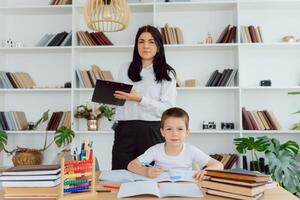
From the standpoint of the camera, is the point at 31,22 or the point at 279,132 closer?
the point at 279,132

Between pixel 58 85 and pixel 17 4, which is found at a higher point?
pixel 17 4

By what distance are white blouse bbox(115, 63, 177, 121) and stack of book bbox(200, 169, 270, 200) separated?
1.02 m

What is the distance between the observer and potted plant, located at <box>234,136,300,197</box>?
110 inches

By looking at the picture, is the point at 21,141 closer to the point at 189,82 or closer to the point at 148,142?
the point at 189,82

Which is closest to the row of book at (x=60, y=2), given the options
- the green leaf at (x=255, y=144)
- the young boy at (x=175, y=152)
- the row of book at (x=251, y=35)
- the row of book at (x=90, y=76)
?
the row of book at (x=90, y=76)

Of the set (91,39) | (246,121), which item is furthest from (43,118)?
(246,121)

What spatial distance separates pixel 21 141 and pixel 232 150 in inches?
101

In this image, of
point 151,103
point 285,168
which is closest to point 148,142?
point 151,103

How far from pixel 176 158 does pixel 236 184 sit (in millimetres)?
648

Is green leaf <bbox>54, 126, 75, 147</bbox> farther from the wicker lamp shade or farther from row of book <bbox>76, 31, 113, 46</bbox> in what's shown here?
the wicker lamp shade

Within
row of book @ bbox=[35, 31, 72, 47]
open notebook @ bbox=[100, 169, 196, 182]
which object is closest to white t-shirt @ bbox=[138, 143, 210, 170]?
open notebook @ bbox=[100, 169, 196, 182]

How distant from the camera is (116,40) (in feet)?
13.6

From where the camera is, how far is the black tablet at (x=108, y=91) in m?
2.30

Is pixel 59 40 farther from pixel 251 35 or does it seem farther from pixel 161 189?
pixel 161 189
